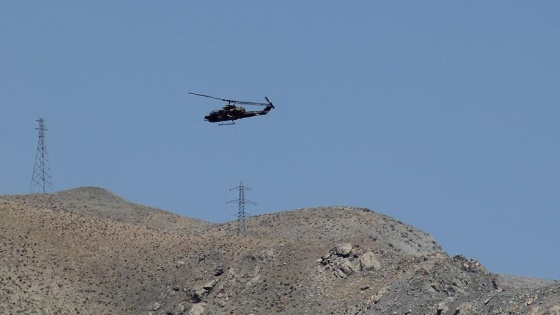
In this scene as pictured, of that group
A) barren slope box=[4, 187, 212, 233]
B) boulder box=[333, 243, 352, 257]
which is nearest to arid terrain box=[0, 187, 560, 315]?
boulder box=[333, 243, 352, 257]

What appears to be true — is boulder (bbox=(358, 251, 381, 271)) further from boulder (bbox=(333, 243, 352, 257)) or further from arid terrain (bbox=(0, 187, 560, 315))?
boulder (bbox=(333, 243, 352, 257))

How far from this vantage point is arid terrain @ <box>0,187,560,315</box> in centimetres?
14188

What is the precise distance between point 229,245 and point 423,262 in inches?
878

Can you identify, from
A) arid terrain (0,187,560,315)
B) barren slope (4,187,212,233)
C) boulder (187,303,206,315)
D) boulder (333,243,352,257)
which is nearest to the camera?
arid terrain (0,187,560,315)

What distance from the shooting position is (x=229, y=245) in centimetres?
16212

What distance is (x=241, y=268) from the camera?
155125 millimetres

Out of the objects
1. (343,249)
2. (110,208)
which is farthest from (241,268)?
(110,208)

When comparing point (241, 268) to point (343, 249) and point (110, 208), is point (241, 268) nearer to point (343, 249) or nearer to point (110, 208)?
point (343, 249)

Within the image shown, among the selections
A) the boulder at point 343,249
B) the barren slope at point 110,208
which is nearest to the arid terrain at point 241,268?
the boulder at point 343,249

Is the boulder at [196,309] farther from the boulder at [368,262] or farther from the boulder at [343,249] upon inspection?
the boulder at [368,262]

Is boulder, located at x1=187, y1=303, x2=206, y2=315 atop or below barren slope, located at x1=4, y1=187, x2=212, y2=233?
below

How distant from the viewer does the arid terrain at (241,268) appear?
465ft

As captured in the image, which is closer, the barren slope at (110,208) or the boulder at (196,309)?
the boulder at (196,309)

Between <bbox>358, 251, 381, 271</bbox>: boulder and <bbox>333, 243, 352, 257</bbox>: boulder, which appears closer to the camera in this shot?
<bbox>358, 251, 381, 271</bbox>: boulder
